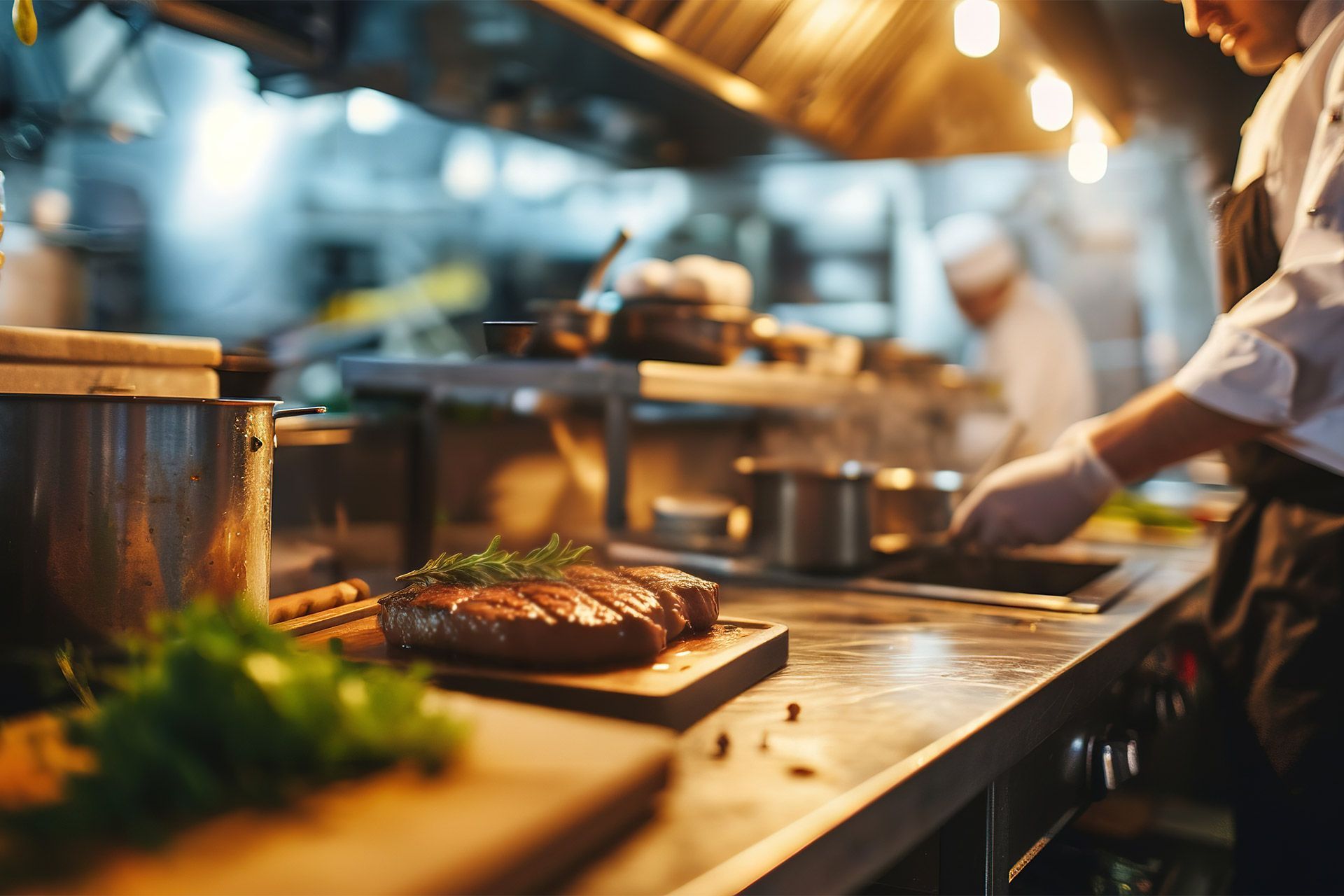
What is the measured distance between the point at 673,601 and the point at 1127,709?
0.79 m

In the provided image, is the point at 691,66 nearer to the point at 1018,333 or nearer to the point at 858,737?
the point at 858,737

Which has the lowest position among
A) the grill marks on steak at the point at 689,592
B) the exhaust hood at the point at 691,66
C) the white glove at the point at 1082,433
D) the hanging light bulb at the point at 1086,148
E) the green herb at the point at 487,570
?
the grill marks on steak at the point at 689,592

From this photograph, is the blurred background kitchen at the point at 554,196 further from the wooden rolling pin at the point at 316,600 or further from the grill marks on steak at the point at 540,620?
the grill marks on steak at the point at 540,620

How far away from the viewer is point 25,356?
4.09 feet

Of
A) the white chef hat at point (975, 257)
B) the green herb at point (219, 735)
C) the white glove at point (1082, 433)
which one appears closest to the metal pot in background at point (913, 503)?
the white glove at point (1082, 433)

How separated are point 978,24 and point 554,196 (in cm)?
325

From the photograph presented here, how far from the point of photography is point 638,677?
0.87 meters

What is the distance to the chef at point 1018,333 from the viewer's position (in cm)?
476

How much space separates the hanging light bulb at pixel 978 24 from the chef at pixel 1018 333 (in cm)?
266

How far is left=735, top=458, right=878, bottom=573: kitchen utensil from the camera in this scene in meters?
1.68

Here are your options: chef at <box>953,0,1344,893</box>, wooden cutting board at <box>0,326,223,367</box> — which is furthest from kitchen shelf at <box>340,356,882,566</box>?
chef at <box>953,0,1344,893</box>

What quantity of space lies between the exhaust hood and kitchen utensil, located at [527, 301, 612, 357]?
492 mm

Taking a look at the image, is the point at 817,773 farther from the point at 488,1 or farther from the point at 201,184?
the point at 201,184

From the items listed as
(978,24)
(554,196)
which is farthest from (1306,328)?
(554,196)
